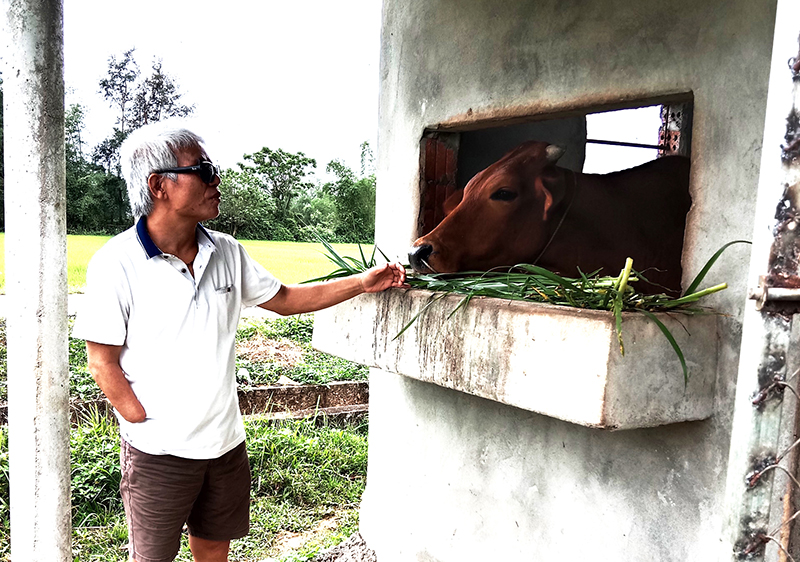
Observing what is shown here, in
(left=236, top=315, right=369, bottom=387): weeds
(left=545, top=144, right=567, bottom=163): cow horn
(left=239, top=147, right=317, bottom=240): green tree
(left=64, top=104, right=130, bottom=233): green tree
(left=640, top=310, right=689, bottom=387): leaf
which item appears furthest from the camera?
(left=239, top=147, right=317, bottom=240): green tree

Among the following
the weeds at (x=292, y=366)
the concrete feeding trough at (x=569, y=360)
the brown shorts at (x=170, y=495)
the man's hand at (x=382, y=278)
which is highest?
the man's hand at (x=382, y=278)

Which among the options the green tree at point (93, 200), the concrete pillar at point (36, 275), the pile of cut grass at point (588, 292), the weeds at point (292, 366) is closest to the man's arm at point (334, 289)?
the pile of cut grass at point (588, 292)

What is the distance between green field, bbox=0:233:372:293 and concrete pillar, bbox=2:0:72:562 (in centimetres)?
723

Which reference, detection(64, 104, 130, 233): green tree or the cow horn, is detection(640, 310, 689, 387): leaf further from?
detection(64, 104, 130, 233): green tree

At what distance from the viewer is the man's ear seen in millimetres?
2355

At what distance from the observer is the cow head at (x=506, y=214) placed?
2684 mm

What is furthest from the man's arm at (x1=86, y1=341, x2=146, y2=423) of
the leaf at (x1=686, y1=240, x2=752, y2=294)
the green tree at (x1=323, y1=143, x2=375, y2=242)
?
the green tree at (x1=323, y1=143, x2=375, y2=242)

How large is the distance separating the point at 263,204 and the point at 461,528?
1263cm

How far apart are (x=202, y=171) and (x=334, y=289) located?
0.63 m

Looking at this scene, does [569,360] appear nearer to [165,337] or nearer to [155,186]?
[165,337]

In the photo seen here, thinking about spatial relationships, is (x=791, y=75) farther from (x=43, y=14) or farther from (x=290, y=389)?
(x=290, y=389)

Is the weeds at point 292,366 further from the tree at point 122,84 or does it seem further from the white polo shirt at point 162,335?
the tree at point 122,84

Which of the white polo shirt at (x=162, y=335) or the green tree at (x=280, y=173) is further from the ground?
the green tree at (x=280, y=173)

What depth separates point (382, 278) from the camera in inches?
106
